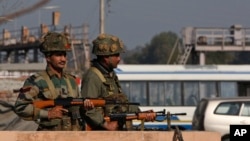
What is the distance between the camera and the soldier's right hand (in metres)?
8.19

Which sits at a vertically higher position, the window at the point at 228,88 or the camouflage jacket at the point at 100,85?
the camouflage jacket at the point at 100,85

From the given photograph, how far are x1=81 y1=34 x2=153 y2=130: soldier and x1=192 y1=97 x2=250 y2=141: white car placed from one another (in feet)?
35.6

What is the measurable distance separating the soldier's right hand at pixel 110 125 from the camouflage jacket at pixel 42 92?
38cm

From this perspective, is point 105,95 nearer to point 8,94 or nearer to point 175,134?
point 175,134

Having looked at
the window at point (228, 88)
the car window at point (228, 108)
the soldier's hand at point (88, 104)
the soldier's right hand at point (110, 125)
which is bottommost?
the window at point (228, 88)

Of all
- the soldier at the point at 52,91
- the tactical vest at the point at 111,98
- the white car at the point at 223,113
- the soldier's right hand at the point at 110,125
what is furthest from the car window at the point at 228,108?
the soldier at the point at 52,91

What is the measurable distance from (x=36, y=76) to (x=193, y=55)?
37.1 m

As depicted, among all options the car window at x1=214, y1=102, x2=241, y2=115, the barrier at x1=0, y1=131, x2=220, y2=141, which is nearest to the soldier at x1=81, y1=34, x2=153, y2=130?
the barrier at x1=0, y1=131, x2=220, y2=141

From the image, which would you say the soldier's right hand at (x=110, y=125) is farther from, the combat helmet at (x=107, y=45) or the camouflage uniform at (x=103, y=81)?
the combat helmet at (x=107, y=45)

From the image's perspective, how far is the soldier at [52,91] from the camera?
7.76 m

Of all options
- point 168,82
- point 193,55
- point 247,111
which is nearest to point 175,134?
point 247,111

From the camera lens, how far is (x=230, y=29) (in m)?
45.5

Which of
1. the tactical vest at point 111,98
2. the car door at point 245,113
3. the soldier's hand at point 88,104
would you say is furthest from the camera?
the car door at point 245,113

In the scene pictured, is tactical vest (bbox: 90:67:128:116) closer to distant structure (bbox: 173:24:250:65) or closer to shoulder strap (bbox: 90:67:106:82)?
shoulder strap (bbox: 90:67:106:82)
